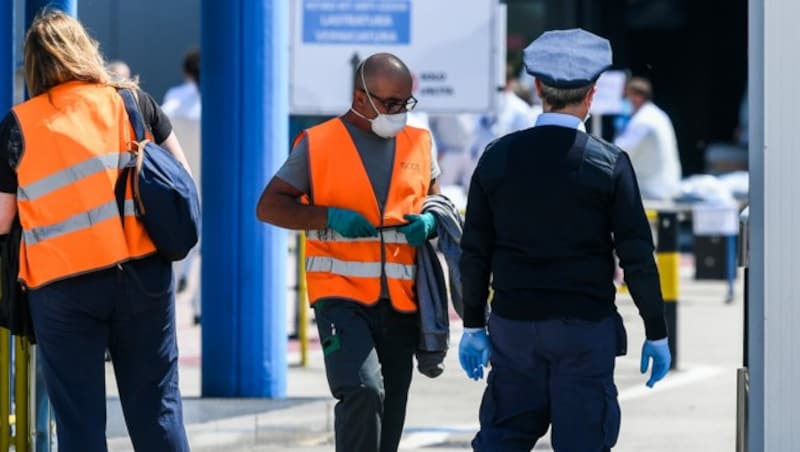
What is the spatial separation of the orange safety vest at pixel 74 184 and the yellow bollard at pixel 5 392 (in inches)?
62.4

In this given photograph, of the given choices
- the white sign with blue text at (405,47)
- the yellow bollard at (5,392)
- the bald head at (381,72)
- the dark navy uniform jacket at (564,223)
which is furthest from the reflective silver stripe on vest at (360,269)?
the white sign with blue text at (405,47)

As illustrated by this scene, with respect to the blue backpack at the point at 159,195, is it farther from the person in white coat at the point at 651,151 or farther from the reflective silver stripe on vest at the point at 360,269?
the person in white coat at the point at 651,151

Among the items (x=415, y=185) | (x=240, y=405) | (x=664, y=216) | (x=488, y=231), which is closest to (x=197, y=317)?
(x=664, y=216)

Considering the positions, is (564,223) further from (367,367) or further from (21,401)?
(21,401)

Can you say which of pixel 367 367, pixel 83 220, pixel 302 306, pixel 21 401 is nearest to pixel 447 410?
pixel 302 306

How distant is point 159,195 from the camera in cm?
603

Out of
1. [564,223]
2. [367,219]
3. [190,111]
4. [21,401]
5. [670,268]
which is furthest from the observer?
[190,111]

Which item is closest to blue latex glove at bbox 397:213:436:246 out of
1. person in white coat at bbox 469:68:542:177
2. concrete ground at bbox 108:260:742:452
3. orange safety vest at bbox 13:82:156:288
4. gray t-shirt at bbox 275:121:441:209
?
gray t-shirt at bbox 275:121:441:209

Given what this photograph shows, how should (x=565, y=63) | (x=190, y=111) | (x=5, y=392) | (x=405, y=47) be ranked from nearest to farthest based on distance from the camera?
(x=565, y=63)
(x=5, y=392)
(x=405, y=47)
(x=190, y=111)

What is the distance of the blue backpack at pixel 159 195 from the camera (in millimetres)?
6020

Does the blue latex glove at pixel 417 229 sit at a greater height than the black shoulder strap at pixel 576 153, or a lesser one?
lesser

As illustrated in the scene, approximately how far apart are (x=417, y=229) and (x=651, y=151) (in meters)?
10.9

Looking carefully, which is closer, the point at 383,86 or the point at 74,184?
the point at 74,184

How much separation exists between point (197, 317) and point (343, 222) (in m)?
7.20
